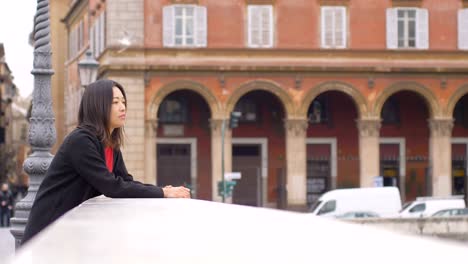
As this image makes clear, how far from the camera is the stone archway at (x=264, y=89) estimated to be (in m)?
47.6

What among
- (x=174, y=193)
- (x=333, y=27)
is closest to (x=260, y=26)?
(x=333, y=27)

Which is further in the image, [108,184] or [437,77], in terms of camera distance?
[437,77]

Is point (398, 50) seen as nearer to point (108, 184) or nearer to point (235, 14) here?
point (235, 14)

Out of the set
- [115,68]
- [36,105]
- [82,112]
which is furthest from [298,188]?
[82,112]

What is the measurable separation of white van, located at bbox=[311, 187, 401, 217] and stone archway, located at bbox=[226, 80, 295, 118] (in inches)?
292

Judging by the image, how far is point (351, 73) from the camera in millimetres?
48031

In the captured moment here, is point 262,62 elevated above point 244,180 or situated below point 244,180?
above

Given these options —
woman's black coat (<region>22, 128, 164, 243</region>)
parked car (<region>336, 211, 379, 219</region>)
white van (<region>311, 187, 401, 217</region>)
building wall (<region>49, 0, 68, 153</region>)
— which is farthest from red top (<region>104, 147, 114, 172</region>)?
building wall (<region>49, 0, 68, 153</region>)

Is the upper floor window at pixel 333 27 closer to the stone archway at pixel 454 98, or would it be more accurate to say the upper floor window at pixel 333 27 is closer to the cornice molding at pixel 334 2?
the cornice molding at pixel 334 2

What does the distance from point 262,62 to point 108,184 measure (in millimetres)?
44184

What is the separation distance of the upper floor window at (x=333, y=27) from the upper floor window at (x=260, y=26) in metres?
2.11

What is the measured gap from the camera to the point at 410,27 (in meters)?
48.8

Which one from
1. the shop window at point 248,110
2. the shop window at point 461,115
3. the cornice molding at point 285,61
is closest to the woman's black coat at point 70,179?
the cornice molding at point 285,61

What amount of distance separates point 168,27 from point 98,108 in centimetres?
4373
